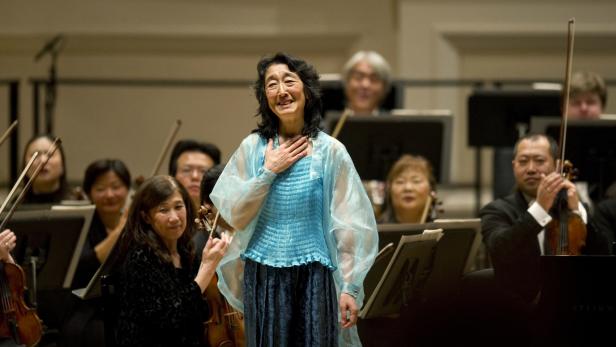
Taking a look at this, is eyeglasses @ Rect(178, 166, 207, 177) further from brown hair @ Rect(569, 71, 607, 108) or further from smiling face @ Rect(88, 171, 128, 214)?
brown hair @ Rect(569, 71, 607, 108)

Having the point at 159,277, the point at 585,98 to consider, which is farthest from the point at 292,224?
the point at 585,98

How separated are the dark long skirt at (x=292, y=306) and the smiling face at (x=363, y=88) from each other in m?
2.47

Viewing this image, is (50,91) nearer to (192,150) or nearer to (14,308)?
(192,150)

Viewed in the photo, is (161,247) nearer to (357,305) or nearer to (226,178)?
(226,178)

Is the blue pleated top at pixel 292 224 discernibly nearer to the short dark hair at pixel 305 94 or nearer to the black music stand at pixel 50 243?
the short dark hair at pixel 305 94

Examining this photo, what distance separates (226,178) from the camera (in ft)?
11.2

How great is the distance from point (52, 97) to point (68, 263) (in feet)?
7.19

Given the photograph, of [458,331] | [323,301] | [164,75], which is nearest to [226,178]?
[323,301]

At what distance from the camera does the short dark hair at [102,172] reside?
4.92 metres

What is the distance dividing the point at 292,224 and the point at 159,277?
0.61 metres

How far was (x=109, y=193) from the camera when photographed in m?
4.88

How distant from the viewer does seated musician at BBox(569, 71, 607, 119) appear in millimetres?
5273

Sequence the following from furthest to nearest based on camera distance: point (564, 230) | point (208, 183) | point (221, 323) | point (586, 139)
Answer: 1. point (586, 139)
2. point (564, 230)
3. point (208, 183)
4. point (221, 323)

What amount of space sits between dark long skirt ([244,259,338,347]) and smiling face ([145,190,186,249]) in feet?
2.03
